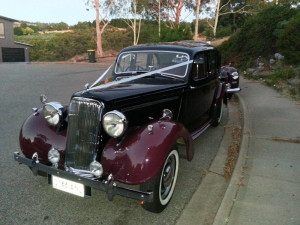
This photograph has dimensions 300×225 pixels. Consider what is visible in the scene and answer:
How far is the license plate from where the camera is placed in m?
2.70

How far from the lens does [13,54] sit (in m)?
33.8

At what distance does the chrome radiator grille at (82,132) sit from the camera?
2824mm

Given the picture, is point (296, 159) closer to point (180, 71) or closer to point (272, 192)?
point (272, 192)

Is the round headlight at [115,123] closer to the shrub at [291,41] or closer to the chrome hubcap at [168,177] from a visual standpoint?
the chrome hubcap at [168,177]

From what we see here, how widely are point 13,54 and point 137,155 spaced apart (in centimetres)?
3620

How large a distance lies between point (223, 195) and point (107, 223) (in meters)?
1.42

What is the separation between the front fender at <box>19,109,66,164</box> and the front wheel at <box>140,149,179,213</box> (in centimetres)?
104

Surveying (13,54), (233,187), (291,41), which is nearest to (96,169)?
(233,187)

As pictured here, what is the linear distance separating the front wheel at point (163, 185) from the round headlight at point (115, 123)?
0.58 metres

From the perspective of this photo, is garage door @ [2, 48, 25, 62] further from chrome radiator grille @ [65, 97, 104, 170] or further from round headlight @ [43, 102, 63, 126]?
chrome radiator grille @ [65, 97, 104, 170]

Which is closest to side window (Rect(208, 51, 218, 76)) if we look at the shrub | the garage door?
the shrub

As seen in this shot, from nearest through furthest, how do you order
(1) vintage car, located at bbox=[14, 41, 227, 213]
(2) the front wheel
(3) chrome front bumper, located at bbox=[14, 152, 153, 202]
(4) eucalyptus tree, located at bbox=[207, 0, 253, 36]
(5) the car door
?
(3) chrome front bumper, located at bbox=[14, 152, 153, 202] < (1) vintage car, located at bbox=[14, 41, 227, 213] < (2) the front wheel < (5) the car door < (4) eucalyptus tree, located at bbox=[207, 0, 253, 36]

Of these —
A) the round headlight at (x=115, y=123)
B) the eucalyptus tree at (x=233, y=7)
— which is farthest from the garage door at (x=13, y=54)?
the round headlight at (x=115, y=123)

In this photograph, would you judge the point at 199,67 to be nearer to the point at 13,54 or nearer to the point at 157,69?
the point at 157,69
